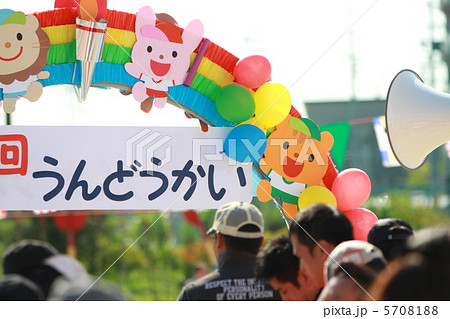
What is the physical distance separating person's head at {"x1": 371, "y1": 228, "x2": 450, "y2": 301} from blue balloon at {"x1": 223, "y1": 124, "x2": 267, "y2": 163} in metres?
2.45

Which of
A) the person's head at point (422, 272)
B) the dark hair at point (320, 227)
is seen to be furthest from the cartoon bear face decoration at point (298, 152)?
the person's head at point (422, 272)

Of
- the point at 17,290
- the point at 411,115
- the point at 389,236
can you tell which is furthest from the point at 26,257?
the point at 411,115

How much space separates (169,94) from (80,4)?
0.74 m

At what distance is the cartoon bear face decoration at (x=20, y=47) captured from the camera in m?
3.89

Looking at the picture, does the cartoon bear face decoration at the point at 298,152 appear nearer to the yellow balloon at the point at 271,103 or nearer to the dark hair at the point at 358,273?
the yellow balloon at the point at 271,103

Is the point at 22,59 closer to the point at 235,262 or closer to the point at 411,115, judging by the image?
the point at 235,262

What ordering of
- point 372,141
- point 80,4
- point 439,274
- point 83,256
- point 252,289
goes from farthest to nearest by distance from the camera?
1. point 372,141
2. point 83,256
3. point 80,4
4. point 252,289
5. point 439,274

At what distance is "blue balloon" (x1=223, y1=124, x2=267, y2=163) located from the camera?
405cm

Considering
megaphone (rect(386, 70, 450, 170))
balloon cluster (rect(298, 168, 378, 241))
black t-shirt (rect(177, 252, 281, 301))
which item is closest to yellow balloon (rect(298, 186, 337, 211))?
balloon cluster (rect(298, 168, 378, 241))

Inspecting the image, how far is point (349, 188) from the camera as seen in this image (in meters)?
4.31

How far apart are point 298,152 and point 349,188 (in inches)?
15.7
